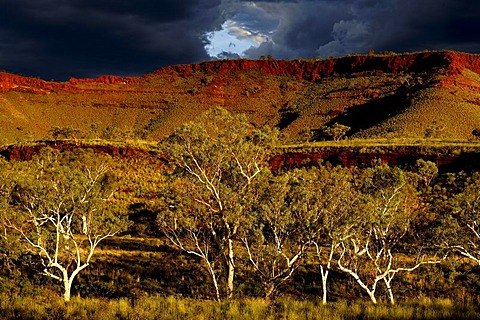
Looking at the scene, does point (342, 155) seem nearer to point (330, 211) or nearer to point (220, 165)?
point (330, 211)

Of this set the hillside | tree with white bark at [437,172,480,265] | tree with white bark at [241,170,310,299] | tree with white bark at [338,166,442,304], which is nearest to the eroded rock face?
the hillside

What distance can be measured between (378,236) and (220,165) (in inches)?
431

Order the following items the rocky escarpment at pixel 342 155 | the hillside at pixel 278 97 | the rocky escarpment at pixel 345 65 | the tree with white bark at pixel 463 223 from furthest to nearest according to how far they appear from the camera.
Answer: the rocky escarpment at pixel 345 65 → the hillside at pixel 278 97 → the rocky escarpment at pixel 342 155 → the tree with white bark at pixel 463 223

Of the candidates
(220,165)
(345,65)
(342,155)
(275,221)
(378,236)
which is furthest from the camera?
(345,65)

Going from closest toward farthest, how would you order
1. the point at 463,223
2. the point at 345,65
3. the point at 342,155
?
the point at 463,223, the point at 342,155, the point at 345,65

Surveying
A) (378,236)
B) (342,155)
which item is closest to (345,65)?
(342,155)

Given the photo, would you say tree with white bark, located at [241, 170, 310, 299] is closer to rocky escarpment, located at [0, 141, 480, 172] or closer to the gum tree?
the gum tree

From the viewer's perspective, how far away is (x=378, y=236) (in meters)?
24.0

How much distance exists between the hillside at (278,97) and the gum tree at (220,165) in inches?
2353

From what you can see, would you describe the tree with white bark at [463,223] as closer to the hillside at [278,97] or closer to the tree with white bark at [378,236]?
the tree with white bark at [378,236]

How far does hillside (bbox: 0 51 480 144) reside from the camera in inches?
3499

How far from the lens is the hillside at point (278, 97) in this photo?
88875mm

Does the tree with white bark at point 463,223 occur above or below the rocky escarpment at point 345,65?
below

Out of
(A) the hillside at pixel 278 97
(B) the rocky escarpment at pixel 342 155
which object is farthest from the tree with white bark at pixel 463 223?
(A) the hillside at pixel 278 97
